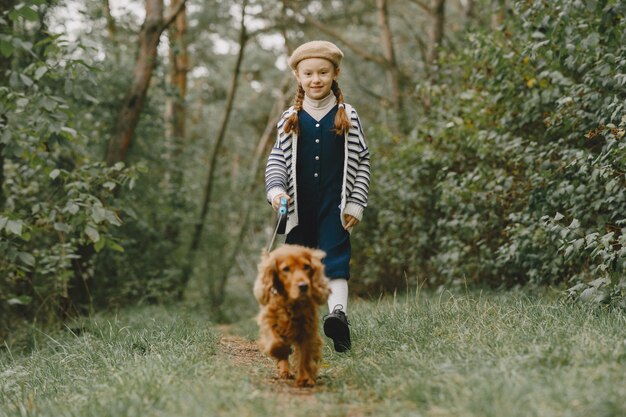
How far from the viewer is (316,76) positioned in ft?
14.6

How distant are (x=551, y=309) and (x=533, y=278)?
4.69ft

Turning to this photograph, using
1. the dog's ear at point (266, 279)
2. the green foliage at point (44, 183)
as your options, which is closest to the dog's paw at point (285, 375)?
the dog's ear at point (266, 279)

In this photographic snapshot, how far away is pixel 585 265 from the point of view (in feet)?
19.5

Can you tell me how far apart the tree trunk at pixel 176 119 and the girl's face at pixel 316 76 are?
580cm

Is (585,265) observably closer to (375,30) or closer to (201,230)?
(201,230)

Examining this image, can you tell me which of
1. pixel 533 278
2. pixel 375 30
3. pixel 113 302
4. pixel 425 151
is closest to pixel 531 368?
pixel 533 278

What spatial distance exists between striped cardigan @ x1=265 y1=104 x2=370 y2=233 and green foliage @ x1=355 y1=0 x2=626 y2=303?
4.65ft

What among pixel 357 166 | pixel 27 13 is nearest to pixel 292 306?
pixel 357 166

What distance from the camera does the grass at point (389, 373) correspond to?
2713 mm

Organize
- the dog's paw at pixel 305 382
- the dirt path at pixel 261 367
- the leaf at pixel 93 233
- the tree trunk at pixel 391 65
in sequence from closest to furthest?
the dirt path at pixel 261 367
the dog's paw at pixel 305 382
the leaf at pixel 93 233
the tree trunk at pixel 391 65

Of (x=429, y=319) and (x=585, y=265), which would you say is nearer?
(x=429, y=319)

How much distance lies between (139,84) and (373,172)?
3573mm

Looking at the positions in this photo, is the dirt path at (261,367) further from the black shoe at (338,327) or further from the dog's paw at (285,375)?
the black shoe at (338,327)

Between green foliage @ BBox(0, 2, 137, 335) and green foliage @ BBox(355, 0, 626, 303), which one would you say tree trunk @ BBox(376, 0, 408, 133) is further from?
green foliage @ BBox(0, 2, 137, 335)
